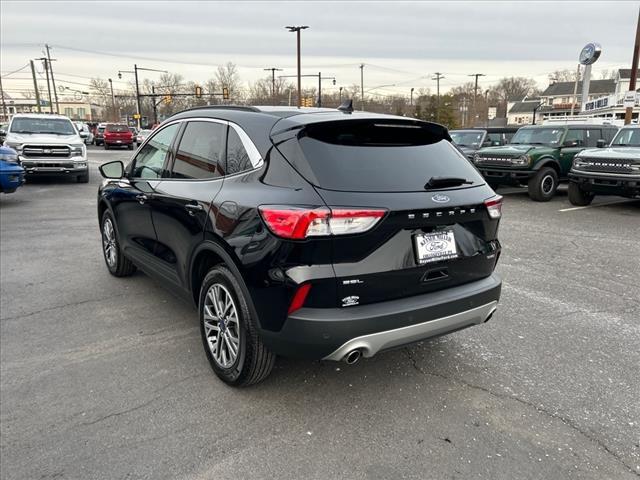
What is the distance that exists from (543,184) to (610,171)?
1.95 m

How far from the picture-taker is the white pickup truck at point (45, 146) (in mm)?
13352

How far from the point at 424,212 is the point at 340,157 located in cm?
57

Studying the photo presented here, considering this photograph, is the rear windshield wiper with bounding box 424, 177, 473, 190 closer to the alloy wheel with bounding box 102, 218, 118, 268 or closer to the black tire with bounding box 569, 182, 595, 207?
the alloy wheel with bounding box 102, 218, 118, 268

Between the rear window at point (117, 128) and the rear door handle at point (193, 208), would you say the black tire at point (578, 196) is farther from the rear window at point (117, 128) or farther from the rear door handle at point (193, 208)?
the rear window at point (117, 128)

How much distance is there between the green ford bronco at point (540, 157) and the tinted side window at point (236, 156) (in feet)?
31.4

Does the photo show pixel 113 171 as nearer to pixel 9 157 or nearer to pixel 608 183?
pixel 9 157

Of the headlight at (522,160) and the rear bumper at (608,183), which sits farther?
the headlight at (522,160)

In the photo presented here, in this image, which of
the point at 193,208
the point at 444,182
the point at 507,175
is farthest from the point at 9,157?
the point at 507,175

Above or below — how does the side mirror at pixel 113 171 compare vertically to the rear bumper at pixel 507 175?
above

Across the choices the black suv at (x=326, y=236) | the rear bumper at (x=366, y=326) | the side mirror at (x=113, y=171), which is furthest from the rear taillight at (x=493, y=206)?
the side mirror at (x=113, y=171)

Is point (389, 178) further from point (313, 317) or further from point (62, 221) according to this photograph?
point (62, 221)

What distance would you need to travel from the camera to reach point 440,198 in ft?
9.36

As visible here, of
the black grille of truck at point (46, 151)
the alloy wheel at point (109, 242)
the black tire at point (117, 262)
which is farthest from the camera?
the black grille of truck at point (46, 151)

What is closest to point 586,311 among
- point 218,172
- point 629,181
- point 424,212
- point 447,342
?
point 447,342
